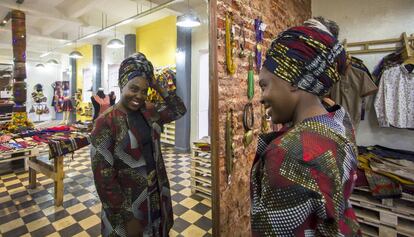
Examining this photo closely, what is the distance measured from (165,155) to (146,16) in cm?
91

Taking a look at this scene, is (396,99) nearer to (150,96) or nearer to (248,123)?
(248,123)

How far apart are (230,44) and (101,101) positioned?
3.07 feet

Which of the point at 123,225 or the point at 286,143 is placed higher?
the point at 286,143

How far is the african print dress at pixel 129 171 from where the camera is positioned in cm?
104

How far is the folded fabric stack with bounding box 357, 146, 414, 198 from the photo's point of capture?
1.83m

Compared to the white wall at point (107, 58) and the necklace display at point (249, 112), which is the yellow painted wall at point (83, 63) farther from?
the necklace display at point (249, 112)

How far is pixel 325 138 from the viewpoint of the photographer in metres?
0.53

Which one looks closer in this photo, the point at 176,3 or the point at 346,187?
the point at 346,187

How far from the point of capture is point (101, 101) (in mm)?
1255

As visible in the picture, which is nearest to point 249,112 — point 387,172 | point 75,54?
point 75,54

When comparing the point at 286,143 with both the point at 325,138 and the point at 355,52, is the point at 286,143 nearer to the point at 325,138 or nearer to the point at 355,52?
the point at 325,138

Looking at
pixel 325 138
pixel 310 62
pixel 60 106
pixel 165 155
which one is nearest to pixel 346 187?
pixel 325 138

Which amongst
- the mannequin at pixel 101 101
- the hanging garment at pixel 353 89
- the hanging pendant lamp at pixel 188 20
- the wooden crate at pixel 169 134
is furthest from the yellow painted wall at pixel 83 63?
the hanging garment at pixel 353 89

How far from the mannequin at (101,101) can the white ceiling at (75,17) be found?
359 millimetres
